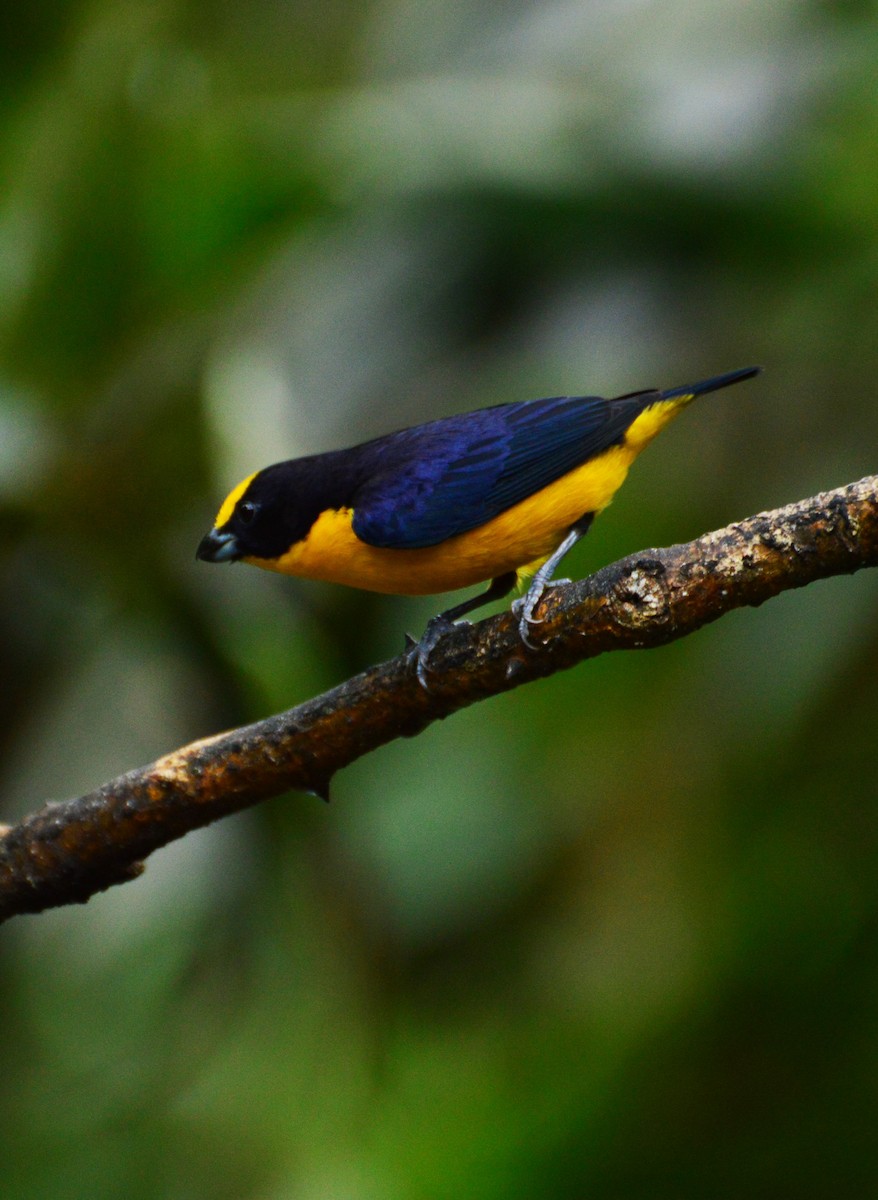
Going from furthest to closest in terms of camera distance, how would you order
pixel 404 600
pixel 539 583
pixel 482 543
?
pixel 404 600 < pixel 482 543 < pixel 539 583

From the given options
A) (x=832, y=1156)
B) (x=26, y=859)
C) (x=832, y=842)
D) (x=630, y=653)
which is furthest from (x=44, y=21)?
(x=832, y=1156)

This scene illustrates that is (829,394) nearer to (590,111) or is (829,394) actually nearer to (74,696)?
(590,111)

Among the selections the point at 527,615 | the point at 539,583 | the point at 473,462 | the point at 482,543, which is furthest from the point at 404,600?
the point at 527,615

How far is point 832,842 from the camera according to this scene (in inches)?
175

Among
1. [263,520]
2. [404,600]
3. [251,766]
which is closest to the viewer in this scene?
[251,766]

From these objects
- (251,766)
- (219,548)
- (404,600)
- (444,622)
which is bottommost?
(404,600)

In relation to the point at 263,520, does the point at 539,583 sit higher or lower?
lower

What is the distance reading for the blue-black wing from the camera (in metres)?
3.67

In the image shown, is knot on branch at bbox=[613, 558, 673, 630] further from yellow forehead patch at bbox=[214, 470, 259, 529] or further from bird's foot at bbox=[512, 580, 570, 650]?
yellow forehead patch at bbox=[214, 470, 259, 529]

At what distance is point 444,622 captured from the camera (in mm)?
3791

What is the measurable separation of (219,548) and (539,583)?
110 cm

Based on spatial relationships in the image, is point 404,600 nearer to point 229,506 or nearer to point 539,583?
point 229,506

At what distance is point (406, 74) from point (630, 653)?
2.80m

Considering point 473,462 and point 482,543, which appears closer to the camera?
point 482,543
